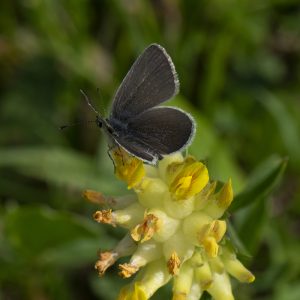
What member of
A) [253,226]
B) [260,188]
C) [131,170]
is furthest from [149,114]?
[253,226]

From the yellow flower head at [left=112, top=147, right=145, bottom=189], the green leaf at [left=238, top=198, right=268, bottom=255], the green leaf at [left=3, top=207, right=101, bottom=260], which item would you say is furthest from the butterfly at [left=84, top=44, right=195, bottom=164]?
the green leaf at [left=3, top=207, right=101, bottom=260]

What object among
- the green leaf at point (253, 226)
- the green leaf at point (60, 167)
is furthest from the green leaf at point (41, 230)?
the green leaf at point (253, 226)

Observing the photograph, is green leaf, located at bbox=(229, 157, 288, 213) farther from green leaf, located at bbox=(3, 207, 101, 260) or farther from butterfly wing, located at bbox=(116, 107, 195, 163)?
green leaf, located at bbox=(3, 207, 101, 260)

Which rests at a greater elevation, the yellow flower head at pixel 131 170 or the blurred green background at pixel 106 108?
the yellow flower head at pixel 131 170

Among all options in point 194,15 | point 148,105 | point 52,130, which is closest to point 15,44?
point 52,130

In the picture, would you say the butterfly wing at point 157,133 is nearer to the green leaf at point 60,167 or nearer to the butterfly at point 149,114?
the butterfly at point 149,114

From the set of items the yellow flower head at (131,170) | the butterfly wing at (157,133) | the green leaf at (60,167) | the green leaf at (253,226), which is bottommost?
the green leaf at (60,167)

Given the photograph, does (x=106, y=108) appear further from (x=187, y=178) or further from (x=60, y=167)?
(x=187, y=178)
